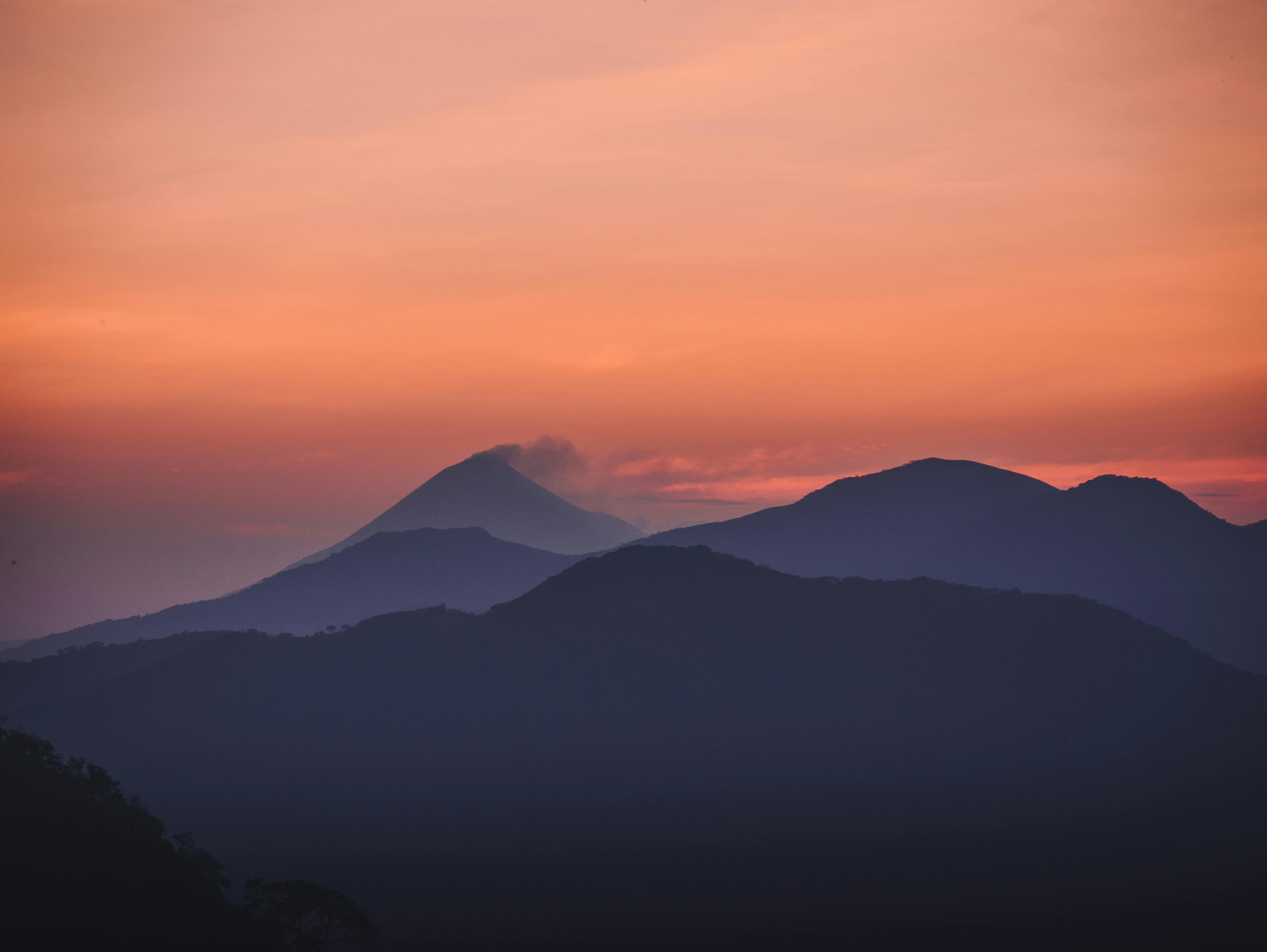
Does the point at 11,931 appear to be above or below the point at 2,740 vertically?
below

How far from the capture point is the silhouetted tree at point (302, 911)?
131 m

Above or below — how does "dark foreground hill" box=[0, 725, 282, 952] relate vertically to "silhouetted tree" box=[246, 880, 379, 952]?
above

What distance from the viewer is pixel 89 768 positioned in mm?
137375

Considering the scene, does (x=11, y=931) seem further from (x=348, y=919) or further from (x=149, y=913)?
(x=348, y=919)

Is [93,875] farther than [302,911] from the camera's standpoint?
No

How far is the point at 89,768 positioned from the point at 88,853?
53.5 ft

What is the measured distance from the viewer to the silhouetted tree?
131000 millimetres

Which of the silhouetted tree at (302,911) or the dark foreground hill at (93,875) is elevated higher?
the dark foreground hill at (93,875)

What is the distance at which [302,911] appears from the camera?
132375 mm

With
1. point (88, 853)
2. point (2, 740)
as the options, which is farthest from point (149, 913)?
point (2, 740)

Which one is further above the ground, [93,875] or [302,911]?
[93,875]

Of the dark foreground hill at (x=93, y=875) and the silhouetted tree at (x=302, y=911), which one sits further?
the silhouetted tree at (x=302, y=911)

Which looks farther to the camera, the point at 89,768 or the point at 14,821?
the point at 89,768

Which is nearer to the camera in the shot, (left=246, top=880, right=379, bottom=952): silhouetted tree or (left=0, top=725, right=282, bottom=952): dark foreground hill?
(left=0, top=725, right=282, bottom=952): dark foreground hill
